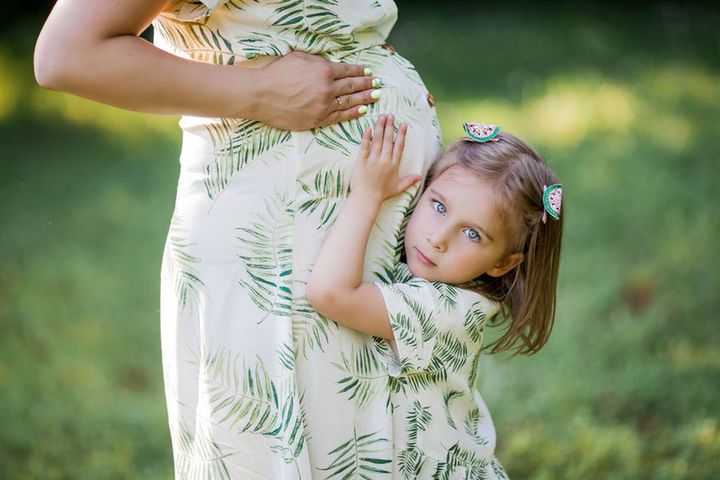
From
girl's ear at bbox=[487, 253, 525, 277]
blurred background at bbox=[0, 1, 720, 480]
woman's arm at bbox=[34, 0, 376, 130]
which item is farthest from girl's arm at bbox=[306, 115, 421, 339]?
blurred background at bbox=[0, 1, 720, 480]

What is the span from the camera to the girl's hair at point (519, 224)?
194 cm

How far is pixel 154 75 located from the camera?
1.61 meters

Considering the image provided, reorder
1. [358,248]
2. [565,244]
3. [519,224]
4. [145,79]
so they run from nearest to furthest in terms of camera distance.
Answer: [145,79] → [358,248] → [519,224] → [565,244]

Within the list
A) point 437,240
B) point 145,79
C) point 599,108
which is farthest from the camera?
point 599,108

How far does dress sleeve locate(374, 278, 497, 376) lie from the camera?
1780mm

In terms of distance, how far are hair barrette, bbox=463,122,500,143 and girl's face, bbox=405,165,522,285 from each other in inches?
5.2

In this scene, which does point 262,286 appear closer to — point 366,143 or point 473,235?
point 366,143

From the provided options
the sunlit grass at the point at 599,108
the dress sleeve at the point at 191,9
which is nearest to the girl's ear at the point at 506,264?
the dress sleeve at the point at 191,9

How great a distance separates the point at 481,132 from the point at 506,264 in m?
0.28

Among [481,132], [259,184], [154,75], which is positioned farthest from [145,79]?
[481,132]

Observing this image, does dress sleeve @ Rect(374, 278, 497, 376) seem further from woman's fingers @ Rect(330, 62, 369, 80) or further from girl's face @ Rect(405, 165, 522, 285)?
woman's fingers @ Rect(330, 62, 369, 80)

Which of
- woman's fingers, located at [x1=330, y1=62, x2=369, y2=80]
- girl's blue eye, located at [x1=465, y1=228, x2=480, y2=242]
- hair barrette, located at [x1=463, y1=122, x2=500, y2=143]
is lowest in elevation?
girl's blue eye, located at [x1=465, y1=228, x2=480, y2=242]

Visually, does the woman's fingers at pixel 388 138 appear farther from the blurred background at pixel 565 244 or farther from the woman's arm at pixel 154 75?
the blurred background at pixel 565 244

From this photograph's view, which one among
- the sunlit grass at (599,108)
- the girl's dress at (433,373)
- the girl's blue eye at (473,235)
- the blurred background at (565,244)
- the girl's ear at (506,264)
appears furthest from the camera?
the sunlit grass at (599,108)
